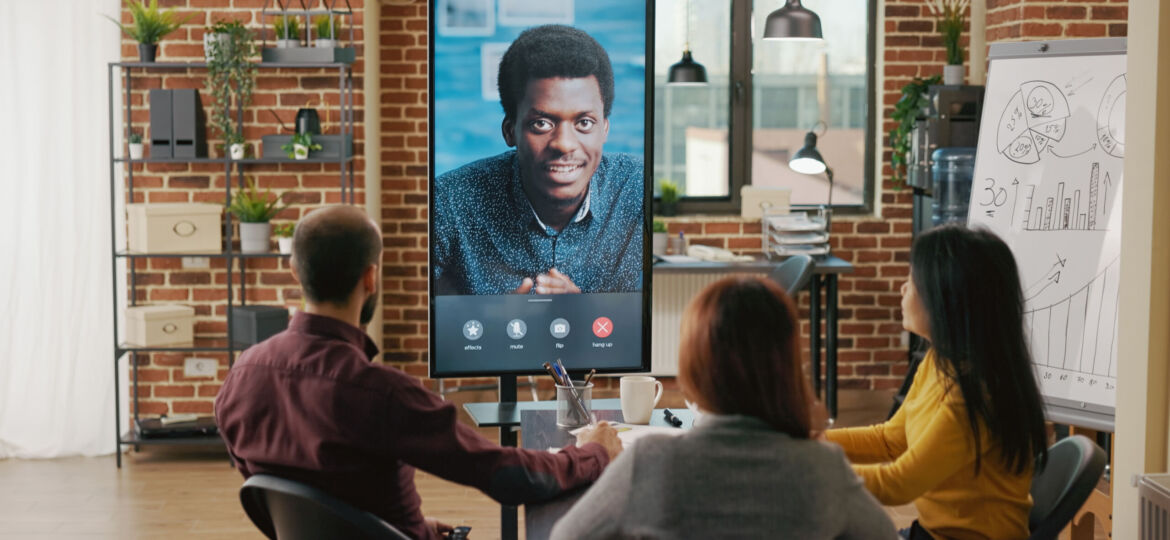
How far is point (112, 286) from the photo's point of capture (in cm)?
490

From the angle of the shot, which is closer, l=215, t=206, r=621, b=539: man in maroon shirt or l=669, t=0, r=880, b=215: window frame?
l=215, t=206, r=621, b=539: man in maroon shirt

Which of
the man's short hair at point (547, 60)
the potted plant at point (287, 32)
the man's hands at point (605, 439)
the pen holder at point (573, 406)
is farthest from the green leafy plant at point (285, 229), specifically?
the man's hands at point (605, 439)

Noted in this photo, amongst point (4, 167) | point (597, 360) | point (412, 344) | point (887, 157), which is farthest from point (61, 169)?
point (887, 157)

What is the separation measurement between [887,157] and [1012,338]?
434 cm

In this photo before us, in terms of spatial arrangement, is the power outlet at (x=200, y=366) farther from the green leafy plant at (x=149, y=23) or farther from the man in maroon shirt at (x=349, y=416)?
the man in maroon shirt at (x=349, y=416)

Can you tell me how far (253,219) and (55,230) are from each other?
854 mm

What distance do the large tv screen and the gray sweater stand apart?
1429mm

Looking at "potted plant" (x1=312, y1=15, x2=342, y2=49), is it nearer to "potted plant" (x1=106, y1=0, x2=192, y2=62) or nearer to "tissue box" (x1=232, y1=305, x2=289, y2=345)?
"potted plant" (x1=106, y1=0, x2=192, y2=62)

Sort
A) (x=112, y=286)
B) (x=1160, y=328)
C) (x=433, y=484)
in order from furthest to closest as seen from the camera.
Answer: (x=112, y=286), (x=433, y=484), (x=1160, y=328)

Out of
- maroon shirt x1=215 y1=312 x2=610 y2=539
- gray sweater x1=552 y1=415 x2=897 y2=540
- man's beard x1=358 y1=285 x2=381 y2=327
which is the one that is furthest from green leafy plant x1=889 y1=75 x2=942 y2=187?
gray sweater x1=552 y1=415 x2=897 y2=540

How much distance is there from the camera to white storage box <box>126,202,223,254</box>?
4695 millimetres

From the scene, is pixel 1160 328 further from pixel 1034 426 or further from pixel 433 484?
pixel 433 484

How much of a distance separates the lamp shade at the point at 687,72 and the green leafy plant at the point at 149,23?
2417 millimetres

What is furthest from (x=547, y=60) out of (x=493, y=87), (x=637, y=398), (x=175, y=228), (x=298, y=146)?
(x=175, y=228)
